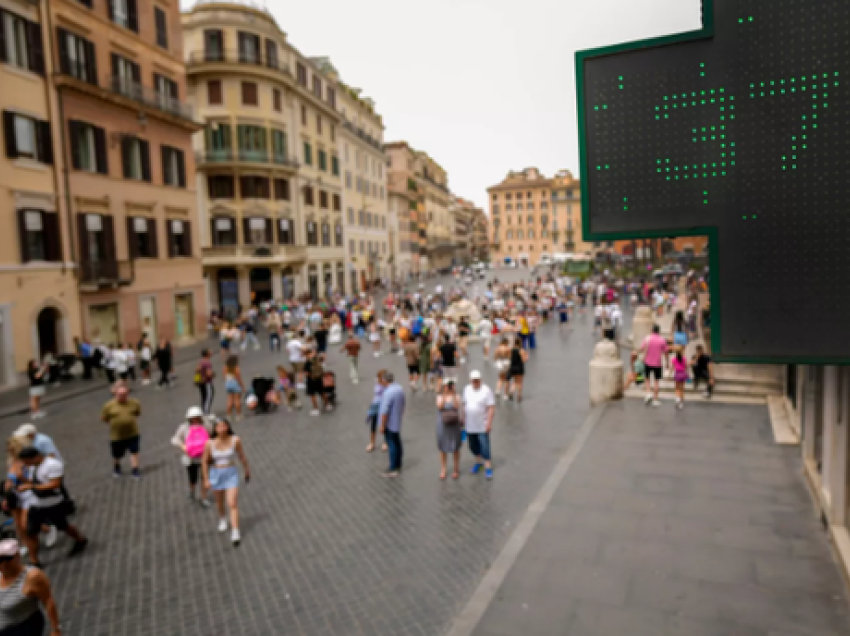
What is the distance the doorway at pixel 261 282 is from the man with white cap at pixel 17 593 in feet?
126

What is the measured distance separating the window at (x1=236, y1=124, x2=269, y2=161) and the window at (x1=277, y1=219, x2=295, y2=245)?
4.40 m

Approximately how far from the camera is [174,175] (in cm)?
2872

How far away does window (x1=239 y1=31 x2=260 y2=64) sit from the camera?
131ft

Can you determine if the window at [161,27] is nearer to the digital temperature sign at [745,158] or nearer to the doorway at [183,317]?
the doorway at [183,317]

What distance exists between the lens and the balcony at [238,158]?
3962cm

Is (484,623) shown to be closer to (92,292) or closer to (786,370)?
(786,370)

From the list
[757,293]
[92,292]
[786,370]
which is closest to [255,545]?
[757,293]

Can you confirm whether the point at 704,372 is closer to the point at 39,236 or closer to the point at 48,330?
the point at 39,236

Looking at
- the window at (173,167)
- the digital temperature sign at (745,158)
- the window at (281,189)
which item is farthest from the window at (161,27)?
the digital temperature sign at (745,158)

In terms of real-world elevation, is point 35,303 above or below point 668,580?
above

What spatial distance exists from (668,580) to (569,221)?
12287 cm

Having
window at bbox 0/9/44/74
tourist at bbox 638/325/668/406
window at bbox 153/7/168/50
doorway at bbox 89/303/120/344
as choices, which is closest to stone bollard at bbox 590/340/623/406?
tourist at bbox 638/325/668/406

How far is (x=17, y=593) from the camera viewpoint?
15.6 feet

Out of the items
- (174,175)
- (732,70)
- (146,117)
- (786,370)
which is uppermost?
(146,117)
